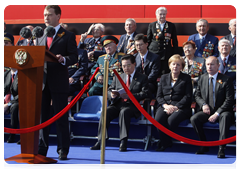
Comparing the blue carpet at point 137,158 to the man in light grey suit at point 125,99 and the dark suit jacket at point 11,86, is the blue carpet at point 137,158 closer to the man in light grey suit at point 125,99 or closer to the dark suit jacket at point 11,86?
the man in light grey suit at point 125,99

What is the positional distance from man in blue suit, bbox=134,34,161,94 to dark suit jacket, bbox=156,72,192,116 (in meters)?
0.46

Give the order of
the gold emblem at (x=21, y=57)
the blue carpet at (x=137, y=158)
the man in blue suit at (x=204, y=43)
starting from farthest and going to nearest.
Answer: the man in blue suit at (x=204, y=43)
the blue carpet at (x=137, y=158)
the gold emblem at (x=21, y=57)

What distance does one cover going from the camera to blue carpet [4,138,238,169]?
10.3 feet

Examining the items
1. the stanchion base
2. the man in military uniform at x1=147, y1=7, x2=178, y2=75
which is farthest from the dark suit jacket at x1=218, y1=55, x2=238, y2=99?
the stanchion base

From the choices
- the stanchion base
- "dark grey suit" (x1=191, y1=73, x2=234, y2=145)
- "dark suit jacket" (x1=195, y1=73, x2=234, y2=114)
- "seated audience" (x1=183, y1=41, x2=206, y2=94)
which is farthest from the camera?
"seated audience" (x1=183, y1=41, x2=206, y2=94)

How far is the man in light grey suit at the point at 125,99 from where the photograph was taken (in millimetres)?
4121

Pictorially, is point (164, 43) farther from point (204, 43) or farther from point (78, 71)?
point (78, 71)

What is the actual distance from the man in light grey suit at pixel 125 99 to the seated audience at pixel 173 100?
0.26 m

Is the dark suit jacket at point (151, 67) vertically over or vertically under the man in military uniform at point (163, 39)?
under

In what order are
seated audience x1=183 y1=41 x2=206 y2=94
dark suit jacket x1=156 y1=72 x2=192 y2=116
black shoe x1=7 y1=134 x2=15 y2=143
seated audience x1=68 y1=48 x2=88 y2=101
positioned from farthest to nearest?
seated audience x1=68 y1=48 x2=88 y2=101, seated audience x1=183 y1=41 x2=206 y2=94, black shoe x1=7 y1=134 x2=15 y2=143, dark suit jacket x1=156 y1=72 x2=192 y2=116

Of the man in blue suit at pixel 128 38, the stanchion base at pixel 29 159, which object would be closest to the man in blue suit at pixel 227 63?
the man in blue suit at pixel 128 38

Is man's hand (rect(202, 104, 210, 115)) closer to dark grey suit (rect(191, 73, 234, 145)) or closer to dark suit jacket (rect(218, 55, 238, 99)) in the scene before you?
dark grey suit (rect(191, 73, 234, 145))
